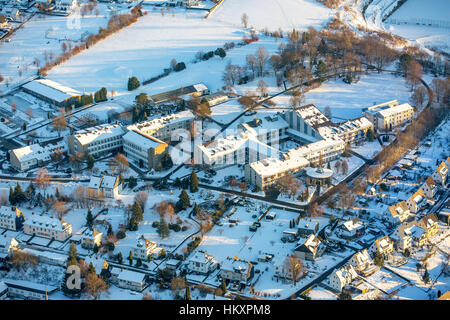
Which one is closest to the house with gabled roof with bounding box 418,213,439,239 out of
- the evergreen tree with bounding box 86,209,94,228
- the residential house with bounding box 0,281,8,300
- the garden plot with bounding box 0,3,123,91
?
the evergreen tree with bounding box 86,209,94,228

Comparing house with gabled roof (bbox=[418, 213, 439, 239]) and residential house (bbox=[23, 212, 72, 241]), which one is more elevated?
house with gabled roof (bbox=[418, 213, 439, 239])

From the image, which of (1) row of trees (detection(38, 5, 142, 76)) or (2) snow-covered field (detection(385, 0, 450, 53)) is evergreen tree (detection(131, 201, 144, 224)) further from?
(2) snow-covered field (detection(385, 0, 450, 53))

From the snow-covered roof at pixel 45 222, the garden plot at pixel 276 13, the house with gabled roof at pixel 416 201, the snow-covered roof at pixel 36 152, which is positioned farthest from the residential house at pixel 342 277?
the garden plot at pixel 276 13

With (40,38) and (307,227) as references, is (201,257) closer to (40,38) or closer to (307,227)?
(307,227)

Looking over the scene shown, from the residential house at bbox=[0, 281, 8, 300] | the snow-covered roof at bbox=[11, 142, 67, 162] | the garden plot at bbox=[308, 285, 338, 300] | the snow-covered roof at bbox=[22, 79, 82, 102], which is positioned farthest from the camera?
the snow-covered roof at bbox=[22, 79, 82, 102]

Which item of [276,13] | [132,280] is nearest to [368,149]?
[132,280]

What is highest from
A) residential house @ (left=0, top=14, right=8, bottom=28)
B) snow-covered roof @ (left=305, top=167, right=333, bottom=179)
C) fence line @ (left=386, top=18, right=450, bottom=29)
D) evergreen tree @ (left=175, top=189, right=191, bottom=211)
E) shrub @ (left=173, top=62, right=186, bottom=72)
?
fence line @ (left=386, top=18, right=450, bottom=29)

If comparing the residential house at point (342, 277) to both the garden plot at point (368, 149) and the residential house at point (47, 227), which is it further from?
the garden plot at point (368, 149)
